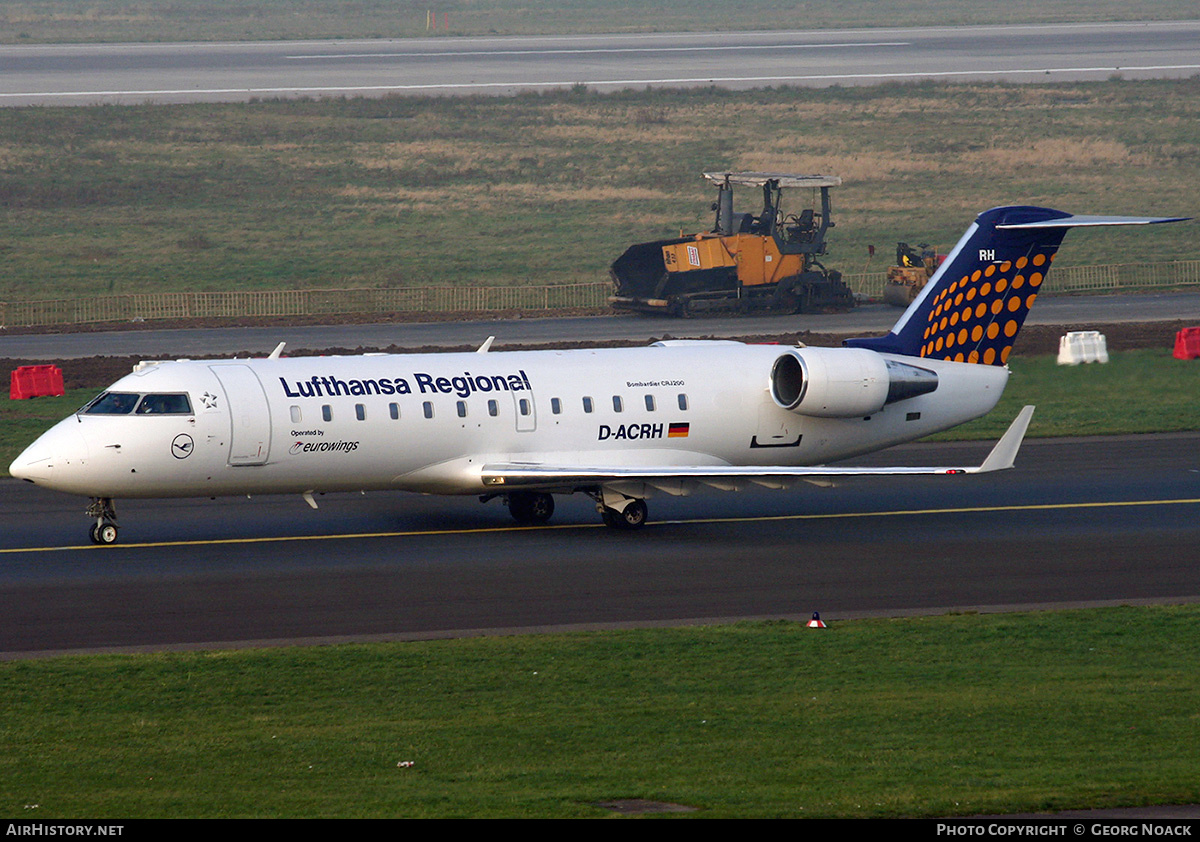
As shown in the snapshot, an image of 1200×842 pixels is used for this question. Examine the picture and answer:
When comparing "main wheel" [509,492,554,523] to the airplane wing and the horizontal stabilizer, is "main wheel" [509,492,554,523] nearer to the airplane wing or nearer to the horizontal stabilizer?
the airplane wing

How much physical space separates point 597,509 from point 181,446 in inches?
319

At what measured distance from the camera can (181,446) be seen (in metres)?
29.0

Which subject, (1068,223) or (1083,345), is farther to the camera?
(1083,345)

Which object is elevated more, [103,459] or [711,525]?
[103,459]

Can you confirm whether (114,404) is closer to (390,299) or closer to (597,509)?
(597,509)

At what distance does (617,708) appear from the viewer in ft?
63.0

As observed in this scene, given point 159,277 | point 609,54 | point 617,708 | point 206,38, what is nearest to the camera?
point 617,708

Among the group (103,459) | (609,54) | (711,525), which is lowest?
(711,525)

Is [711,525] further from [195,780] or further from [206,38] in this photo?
[206,38]

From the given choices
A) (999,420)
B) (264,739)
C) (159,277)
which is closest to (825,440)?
(999,420)

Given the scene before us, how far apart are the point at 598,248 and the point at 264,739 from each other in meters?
68.4

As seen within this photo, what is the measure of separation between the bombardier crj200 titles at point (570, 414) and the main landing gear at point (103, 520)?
0.09ft

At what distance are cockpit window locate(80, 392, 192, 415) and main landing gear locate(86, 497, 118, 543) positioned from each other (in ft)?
5.78

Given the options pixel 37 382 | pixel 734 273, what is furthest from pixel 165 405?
pixel 734 273
